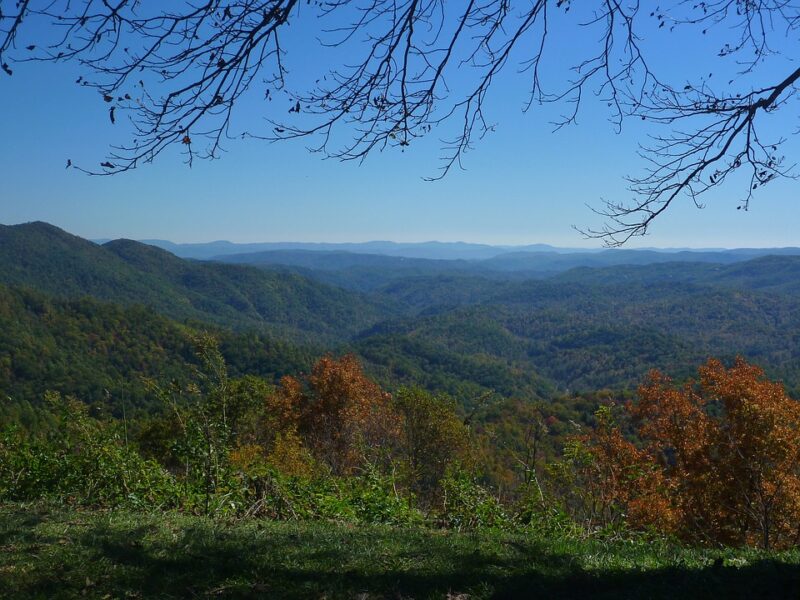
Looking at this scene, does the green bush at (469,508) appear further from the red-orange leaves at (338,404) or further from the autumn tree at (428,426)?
the red-orange leaves at (338,404)

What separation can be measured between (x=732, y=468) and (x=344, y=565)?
10506 millimetres

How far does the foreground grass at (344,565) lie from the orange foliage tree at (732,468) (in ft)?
16.0

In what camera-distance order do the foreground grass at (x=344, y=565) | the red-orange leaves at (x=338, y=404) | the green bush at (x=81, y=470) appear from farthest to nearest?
1. the red-orange leaves at (x=338, y=404)
2. the green bush at (x=81, y=470)
3. the foreground grass at (x=344, y=565)

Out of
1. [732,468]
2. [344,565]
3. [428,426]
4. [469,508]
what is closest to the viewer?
[344,565]

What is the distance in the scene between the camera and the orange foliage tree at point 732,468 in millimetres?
9648

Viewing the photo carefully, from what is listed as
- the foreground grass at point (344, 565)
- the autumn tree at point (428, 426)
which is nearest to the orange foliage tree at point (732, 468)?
the foreground grass at point (344, 565)

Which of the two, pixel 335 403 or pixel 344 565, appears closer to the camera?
pixel 344 565

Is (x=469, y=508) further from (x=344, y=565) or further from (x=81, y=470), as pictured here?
(x=81, y=470)

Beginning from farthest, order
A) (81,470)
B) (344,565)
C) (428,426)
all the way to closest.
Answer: (428,426) → (81,470) → (344,565)

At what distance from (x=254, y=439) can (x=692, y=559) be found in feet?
54.1

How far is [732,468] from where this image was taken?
10891 millimetres

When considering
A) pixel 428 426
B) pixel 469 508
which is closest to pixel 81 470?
pixel 469 508

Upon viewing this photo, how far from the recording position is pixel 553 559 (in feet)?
12.4

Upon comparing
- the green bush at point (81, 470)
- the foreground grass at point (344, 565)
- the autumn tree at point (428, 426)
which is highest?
the foreground grass at point (344, 565)
